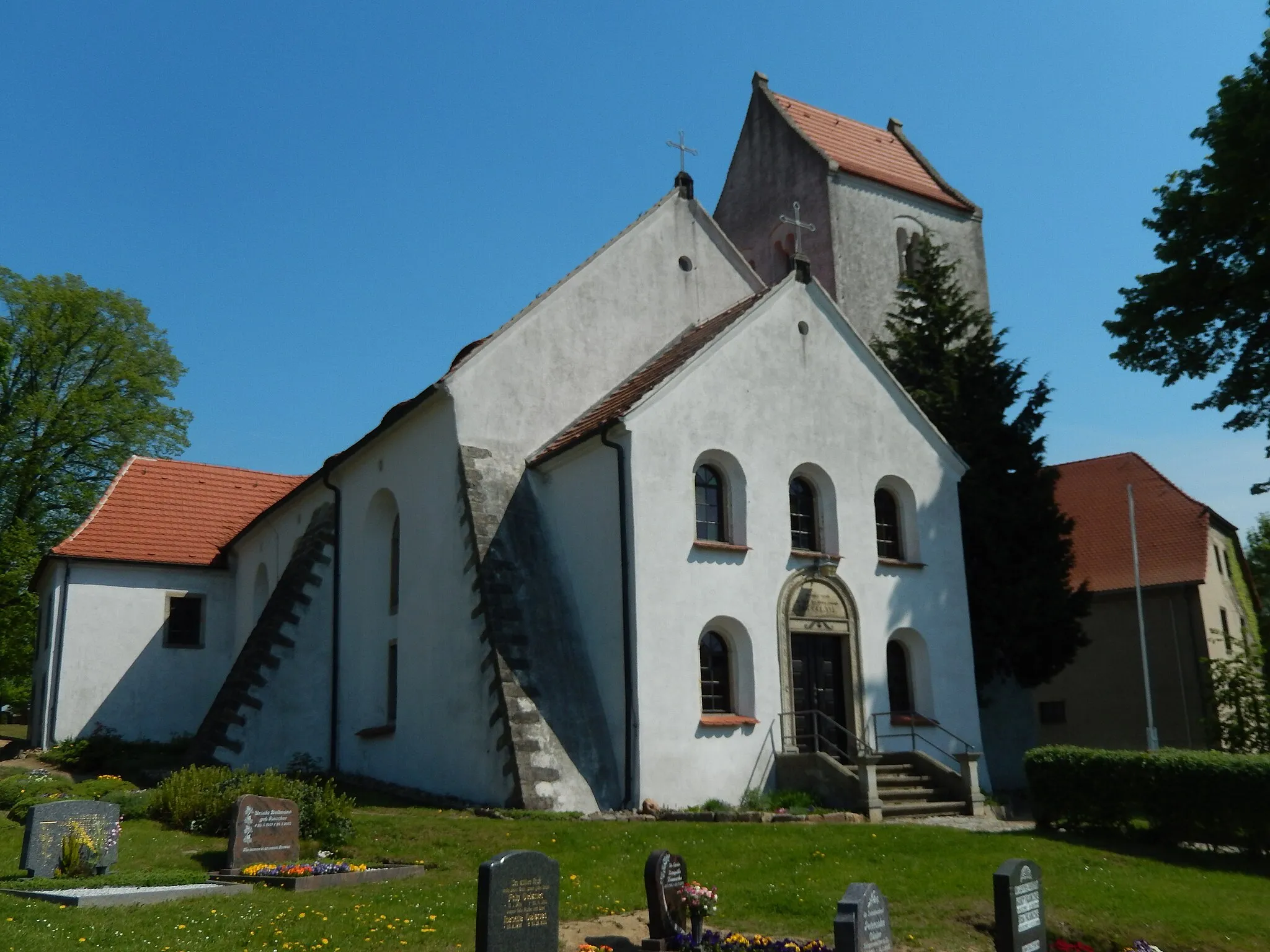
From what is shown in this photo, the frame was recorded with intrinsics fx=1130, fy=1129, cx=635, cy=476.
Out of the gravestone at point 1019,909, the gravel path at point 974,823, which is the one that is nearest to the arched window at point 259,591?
the gravel path at point 974,823

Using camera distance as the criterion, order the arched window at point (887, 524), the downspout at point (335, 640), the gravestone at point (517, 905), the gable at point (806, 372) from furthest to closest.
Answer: the downspout at point (335, 640) < the arched window at point (887, 524) < the gable at point (806, 372) < the gravestone at point (517, 905)

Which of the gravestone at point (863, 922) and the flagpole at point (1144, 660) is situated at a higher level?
the flagpole at point (1144, 660)

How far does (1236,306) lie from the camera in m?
23.4

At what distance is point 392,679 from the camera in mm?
22641

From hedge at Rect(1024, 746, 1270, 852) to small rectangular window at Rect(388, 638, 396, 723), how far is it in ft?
39.6

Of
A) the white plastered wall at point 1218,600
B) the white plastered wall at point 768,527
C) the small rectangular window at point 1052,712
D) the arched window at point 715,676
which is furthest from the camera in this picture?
the small rectangular window at point 1052,712

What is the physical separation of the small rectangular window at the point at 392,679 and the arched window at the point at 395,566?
27.7 inches

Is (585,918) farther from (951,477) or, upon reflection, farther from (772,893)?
(951,477)

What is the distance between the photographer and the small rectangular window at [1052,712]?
1272 inches

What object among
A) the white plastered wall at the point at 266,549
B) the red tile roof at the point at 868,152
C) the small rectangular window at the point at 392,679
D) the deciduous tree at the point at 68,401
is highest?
the red tile roof at the point at 868,152

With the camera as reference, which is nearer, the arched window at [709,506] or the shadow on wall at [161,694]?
the arched window at [709,506]

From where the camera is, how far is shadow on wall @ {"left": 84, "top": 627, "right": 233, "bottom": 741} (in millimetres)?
29344

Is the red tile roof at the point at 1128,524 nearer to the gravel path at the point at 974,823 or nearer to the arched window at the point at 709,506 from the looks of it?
the gravel path at the point at 974,823

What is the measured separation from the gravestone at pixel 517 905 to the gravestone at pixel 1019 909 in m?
3.48
